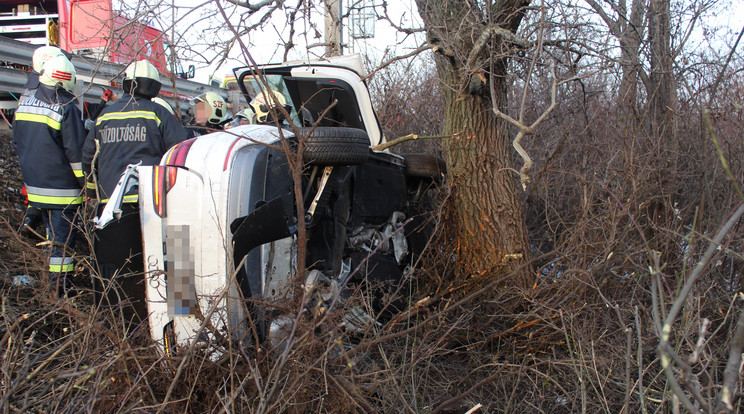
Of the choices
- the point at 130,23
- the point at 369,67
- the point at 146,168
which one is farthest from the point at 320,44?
the point at 369,67

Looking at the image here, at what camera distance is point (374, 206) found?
4.19 m

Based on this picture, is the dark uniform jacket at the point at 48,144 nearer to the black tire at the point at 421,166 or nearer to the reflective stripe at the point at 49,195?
the reflective stripe at the point at 49,195

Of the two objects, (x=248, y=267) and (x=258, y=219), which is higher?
(x=258, y=219)

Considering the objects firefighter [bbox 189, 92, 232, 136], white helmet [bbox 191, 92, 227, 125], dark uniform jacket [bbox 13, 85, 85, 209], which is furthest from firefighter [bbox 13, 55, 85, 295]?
white helmet [bbox 191, 92, 227, 125]

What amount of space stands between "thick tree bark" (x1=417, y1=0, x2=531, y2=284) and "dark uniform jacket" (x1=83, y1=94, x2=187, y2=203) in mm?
2117

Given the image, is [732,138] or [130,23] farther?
[732,138]

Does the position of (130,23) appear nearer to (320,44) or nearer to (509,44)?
(320,44)

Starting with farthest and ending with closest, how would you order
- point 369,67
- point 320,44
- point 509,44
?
point 369,67 < point 320,44 < point 509,44

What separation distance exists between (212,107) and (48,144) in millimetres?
2480

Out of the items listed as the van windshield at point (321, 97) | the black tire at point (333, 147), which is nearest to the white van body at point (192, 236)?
the black tire at point (333, 147)

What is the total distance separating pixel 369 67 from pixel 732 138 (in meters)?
5.34

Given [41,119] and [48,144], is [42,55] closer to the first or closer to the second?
[41,119]

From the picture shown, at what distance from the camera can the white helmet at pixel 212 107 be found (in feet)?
20.9

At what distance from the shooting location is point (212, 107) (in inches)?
268
